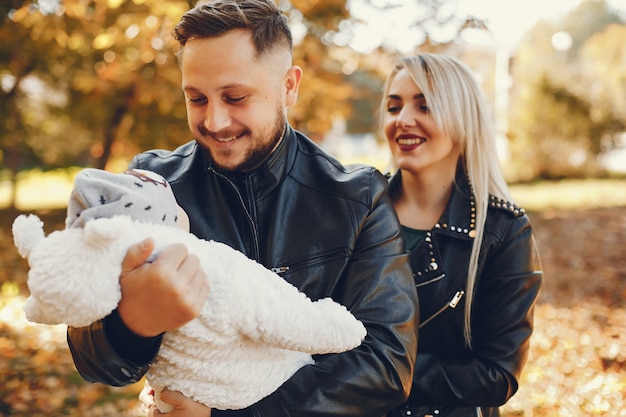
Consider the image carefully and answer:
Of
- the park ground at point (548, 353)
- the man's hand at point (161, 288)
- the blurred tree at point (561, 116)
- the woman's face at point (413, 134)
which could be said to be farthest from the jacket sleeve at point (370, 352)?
the blurred tree at point (561, 116)

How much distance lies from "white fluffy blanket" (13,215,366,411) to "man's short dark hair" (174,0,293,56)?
2.30 ft

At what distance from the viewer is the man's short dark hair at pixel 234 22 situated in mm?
1836

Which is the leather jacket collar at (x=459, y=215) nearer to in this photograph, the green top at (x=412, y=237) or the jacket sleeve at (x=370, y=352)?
the green top at (x=412, y=237)

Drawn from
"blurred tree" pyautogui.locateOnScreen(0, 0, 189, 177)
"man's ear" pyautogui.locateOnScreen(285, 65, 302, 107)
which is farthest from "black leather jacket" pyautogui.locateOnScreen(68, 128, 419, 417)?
"blurred tree" pyautogui.locateOnScreen(0, 0, 189, 177)

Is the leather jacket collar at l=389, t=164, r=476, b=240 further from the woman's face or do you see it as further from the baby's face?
the baby's face

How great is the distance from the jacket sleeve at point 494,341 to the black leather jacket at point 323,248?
440 millimetres

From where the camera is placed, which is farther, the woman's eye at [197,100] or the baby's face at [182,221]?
the woman's eye at [197,100]

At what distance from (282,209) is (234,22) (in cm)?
60

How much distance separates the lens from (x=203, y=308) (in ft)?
4.71

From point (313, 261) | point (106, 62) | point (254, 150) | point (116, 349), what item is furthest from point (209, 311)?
point (106, 62)

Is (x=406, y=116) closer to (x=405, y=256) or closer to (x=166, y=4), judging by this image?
(x=405, y=256)

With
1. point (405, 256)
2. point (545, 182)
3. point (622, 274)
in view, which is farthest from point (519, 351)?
point (545, 182)

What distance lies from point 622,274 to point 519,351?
7259 millimetres

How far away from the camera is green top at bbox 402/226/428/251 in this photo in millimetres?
2467
